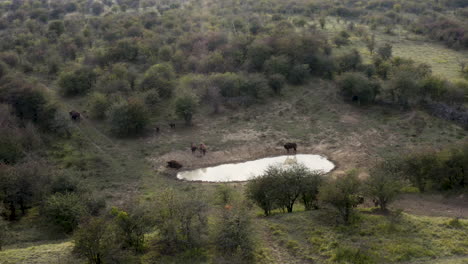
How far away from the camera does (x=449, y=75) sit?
59.8 metres

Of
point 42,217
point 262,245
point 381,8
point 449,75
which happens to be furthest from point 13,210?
point 381,8

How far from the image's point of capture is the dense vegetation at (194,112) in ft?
84.9

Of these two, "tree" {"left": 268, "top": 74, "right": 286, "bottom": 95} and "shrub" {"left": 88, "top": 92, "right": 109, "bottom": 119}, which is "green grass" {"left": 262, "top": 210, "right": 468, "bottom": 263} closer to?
"shrub" {"left": 88, "top": 92, "right": 109, "bottom": 119}

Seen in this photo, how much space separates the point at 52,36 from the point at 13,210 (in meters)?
51.8

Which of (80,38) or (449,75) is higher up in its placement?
(80,38)

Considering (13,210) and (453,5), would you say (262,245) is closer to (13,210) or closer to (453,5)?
(13,210)

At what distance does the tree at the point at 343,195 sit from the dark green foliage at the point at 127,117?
2397cm

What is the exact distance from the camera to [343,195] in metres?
27.7

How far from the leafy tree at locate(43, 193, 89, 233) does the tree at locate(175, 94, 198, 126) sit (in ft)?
62.9

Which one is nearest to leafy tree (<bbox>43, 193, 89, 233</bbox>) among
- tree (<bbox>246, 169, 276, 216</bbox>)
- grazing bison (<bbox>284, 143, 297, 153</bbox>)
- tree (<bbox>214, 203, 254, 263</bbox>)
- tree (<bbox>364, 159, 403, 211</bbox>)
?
tree (<bbox>214, 203, 254, 263</bbox>)

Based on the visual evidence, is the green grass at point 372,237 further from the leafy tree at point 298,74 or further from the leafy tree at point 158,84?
the leafy tree at point 298,74

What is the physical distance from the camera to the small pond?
39.1 m

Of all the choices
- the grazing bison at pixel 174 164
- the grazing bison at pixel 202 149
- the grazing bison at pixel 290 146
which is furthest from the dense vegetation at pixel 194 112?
the grazing bison at pixel 290 146

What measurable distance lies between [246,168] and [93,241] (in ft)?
65.1
